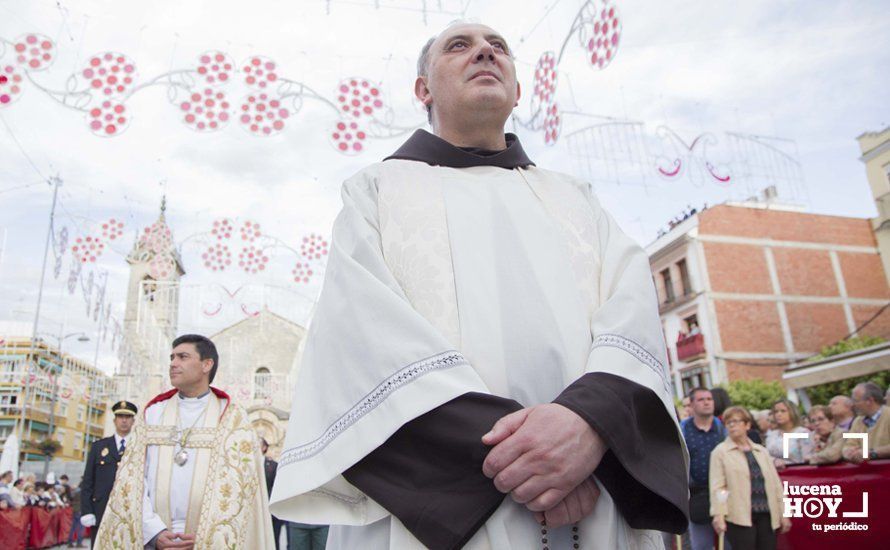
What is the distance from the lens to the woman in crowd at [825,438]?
5.06 metres

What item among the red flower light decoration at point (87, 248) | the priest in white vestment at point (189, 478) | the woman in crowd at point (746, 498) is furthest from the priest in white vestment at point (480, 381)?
the red flower light decoration at point (87, 248)

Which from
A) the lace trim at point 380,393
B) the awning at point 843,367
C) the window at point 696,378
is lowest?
the lace trim at point 380,393

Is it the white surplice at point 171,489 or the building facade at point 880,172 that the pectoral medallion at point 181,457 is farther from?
the building facade at point 880,172

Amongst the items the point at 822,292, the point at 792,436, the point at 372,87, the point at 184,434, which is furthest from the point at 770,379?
the point at 184,434

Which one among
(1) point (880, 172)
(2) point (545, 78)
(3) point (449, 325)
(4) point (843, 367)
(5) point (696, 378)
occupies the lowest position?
(3) point (449, 325)

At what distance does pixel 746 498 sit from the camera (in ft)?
16.0

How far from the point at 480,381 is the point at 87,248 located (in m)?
11.5

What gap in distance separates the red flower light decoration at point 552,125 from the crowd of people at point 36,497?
10.4 meters

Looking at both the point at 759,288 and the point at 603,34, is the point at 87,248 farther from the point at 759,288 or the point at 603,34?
the point at 759,288

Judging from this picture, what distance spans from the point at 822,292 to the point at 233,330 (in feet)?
93.5

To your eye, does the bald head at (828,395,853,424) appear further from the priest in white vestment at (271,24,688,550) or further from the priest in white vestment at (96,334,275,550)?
the priest in white vestment at (271,24,688,550)

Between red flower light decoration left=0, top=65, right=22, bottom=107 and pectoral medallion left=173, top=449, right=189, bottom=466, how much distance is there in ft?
14.9

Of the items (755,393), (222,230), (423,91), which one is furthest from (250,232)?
(755,393)

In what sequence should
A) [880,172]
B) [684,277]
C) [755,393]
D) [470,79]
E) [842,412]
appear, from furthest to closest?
[684,277] → [755,393] → [880,172] → [842,412] → [470,79]
